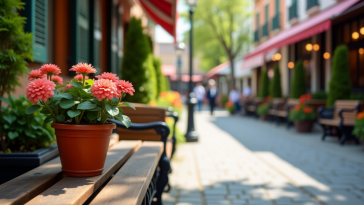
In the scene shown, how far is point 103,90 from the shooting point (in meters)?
1.70

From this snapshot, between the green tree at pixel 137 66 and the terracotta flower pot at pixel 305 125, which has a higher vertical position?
the green tree at pixel 137 66

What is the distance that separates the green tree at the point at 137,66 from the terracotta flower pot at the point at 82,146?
520cm

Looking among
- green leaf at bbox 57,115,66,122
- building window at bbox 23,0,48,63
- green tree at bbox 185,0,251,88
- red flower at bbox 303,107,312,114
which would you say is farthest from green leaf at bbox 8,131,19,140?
green tree at bbox 185,0,251,88

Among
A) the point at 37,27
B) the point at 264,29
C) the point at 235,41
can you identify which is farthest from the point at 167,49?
the point at 37,27

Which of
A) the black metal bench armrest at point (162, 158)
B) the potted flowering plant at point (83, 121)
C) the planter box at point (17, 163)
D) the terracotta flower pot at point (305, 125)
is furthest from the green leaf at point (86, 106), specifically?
the terracotta flower pot at point (305, 125)

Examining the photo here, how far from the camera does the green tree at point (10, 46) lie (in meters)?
2.51

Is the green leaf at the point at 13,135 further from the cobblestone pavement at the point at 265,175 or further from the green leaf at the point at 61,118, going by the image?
the cobblestone pavement at the point at 265,175

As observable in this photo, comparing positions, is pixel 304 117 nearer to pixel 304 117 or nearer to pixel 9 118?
pixel 304 117

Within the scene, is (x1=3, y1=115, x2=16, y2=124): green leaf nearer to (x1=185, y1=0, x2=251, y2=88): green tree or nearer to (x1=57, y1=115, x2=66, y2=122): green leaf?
(x1=57, y1=115, x2=66, y2=122): green leaf

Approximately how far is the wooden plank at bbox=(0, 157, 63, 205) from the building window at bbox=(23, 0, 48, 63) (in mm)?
2113

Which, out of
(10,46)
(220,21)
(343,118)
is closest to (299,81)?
(343,118)

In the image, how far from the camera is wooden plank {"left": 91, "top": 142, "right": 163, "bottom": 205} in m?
1.56

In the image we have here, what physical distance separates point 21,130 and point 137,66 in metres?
4.63

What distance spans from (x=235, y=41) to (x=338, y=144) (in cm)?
2333
